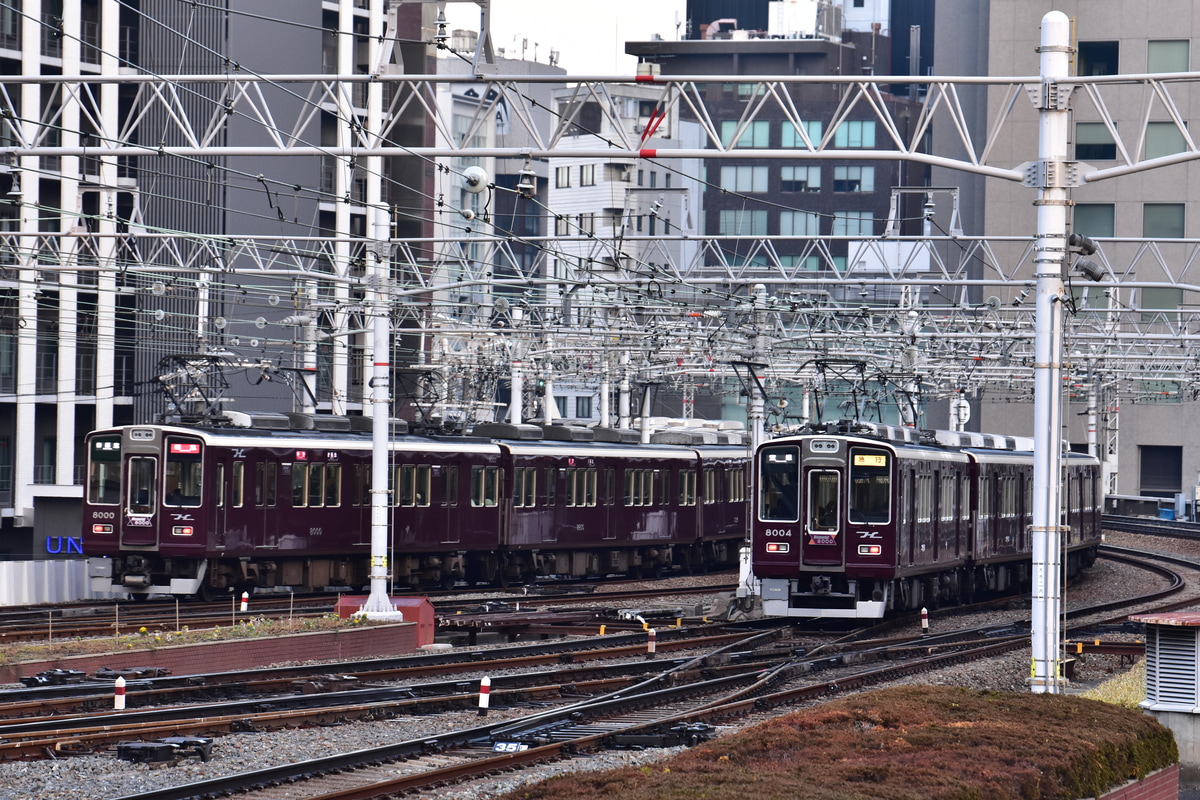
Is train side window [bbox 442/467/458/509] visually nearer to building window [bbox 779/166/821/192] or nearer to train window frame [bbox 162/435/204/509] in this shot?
train window frame [bbox 162/435/204/509]

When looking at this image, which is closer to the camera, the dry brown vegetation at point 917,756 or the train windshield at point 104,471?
the dry brown vegetation at point 917,756

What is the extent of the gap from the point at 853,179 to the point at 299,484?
62.8 m

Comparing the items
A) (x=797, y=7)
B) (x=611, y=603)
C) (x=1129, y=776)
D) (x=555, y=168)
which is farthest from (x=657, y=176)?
(x=1129, y=776)

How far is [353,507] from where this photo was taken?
28938 millimetres

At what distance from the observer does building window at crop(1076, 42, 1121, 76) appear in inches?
2564

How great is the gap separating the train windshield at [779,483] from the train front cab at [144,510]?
8.33 metres

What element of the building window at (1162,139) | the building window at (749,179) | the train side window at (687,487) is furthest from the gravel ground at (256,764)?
the building window at (749,179)

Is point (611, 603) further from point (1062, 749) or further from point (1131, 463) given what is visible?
point (1131, 463)

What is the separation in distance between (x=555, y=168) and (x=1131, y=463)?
113 ft

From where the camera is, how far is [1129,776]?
426 inches

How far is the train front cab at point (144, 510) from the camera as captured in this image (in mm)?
26375

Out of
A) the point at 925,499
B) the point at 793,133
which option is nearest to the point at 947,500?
the point at 925,499

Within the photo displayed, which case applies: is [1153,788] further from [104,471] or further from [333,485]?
[104,471]

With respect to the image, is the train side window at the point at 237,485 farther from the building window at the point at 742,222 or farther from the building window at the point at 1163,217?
the building window at the point at 742,222
